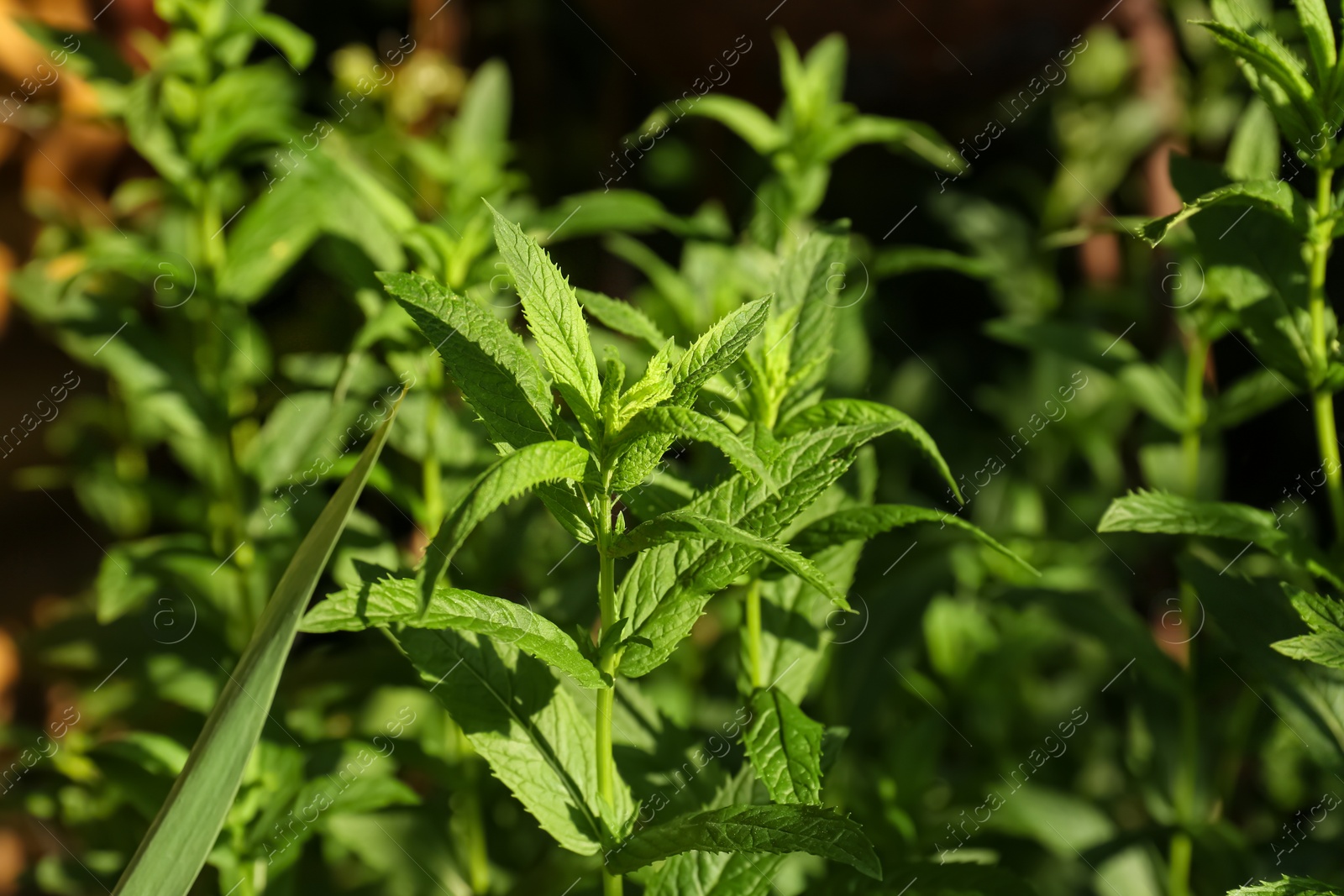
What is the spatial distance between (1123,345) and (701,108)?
562 millimetres

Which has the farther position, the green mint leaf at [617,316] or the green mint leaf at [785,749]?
the green mint leaf at [617,316]

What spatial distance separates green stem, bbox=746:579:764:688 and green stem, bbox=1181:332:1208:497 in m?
0.66

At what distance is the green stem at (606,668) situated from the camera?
28.0 inches

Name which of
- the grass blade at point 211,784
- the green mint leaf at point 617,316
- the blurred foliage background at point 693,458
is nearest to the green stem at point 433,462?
the blurred foliage background at point 693,458

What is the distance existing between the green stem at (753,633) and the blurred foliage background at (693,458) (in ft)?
0.27

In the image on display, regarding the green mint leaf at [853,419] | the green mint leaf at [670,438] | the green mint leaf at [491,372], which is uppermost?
the green mint leaf at [491,372]

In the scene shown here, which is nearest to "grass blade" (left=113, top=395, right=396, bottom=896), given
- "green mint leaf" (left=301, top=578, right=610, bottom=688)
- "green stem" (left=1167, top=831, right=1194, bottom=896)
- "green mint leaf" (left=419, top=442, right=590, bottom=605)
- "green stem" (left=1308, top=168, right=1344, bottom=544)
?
"green mint leaf" (left=301, top=578, right=610, bottom=688)

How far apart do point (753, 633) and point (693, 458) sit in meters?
0.45

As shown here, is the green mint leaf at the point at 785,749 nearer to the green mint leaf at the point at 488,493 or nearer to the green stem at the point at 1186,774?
the green mint leaf at the point at 488,493

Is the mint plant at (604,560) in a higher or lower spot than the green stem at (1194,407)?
higher

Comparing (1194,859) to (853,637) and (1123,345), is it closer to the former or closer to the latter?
(853,637)

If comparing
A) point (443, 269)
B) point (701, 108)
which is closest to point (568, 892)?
point (443, 269)

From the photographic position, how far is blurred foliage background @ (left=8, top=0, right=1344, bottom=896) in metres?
1.11

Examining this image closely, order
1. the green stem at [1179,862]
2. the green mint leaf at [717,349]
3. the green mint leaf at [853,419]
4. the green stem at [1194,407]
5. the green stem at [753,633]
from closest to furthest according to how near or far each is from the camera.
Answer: the green mint leaf at [717,349], the green mint leaf at [853,419], the green stem at [753,633], the green stem at [1179,862], the green stem at [1194,407]
